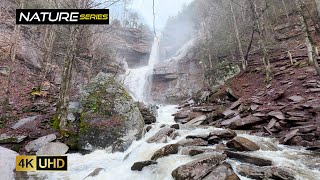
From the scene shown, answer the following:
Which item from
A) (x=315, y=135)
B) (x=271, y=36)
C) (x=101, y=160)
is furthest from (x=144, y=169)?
(x=271, y=36)

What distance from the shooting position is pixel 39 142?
921 cm

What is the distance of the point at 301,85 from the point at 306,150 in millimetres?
6706

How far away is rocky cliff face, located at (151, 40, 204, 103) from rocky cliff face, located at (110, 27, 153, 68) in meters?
9.83

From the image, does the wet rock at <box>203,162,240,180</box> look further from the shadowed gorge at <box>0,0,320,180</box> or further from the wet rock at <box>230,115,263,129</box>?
the wet rock at <box>230,115,263,129</box>

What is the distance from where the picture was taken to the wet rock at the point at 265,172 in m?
5.27

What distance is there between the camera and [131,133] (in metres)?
10.6

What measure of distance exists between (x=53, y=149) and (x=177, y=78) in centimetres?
2560

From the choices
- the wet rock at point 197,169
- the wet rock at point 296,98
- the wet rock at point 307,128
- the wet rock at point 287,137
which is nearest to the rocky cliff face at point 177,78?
the wet rock at point 296,98

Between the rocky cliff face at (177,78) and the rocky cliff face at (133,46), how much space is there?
9833mm

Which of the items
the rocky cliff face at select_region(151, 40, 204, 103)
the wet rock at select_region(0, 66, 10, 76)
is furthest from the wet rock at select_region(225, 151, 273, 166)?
the rocky cliff face at select_region(151, 40, 204, 103)

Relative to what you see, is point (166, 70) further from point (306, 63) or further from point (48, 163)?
point (48, 163)

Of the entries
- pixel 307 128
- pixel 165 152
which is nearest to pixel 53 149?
pixel 165 152

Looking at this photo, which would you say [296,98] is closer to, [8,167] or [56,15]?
[56,15]

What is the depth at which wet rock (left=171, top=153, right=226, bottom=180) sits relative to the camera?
18.5 feet
